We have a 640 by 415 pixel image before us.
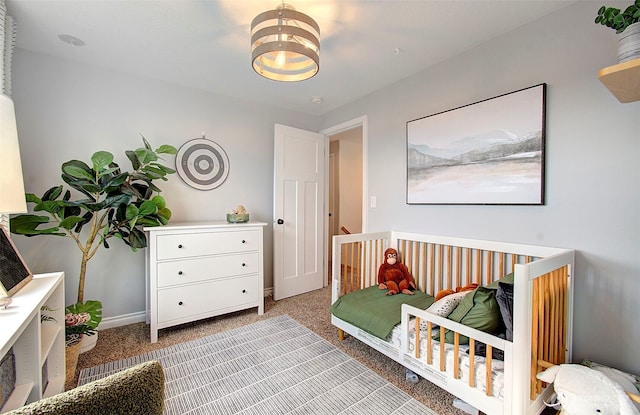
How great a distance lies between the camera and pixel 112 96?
8.11ft

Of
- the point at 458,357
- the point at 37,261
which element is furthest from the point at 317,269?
the point at 37,261

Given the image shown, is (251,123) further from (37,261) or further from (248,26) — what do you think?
(37,261)

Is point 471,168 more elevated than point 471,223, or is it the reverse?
point 471,168

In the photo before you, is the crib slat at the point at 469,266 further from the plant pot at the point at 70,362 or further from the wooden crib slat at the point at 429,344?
the plant pot at the point at 70,362

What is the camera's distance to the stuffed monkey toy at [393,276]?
2266mm

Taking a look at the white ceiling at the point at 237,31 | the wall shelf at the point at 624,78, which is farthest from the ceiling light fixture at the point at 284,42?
the wall shelf at the point at 624,78

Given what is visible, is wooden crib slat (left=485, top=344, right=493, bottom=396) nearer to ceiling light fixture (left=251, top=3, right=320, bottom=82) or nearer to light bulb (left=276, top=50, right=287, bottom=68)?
ceiling light fixture (left=251, top=3, right=320, bottom=82)

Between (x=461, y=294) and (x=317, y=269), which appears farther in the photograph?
(x=317, y=269)

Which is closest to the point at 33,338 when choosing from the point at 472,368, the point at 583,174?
the point at 472,368

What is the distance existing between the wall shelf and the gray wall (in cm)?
28

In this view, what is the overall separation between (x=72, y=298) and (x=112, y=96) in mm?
1808

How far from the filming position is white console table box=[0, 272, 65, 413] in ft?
3.09

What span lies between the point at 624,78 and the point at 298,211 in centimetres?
277

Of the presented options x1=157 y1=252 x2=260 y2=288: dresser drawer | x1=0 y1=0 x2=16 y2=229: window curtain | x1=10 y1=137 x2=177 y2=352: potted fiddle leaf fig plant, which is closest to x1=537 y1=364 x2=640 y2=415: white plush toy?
x1=157 y1=252 x2=260 y2=288: dresser drawer
